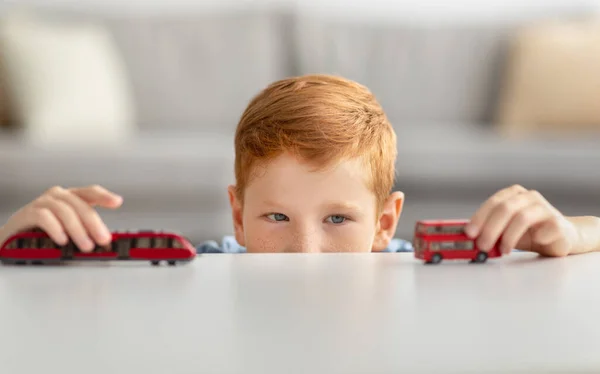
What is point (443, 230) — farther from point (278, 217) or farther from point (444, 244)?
point (278, 217)

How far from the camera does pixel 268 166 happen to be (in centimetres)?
119

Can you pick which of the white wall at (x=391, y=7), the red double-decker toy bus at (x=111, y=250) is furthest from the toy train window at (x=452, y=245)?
the white wall at (x=391, y=7)

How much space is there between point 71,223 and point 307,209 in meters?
0.45

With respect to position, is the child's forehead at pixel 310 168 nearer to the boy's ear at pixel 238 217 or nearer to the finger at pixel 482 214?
the boy's ear at pixel 238 217

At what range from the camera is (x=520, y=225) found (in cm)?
78

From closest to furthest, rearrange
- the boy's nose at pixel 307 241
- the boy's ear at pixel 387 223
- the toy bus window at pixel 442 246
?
the toy bus window at pixel 442 246
the boy's nose at pixel 307 241
the boy's ear at pixel 387 223

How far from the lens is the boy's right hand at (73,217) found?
750 mm

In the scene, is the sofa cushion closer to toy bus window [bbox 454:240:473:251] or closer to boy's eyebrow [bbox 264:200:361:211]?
boy's eyebrow [bbox 264:200:361:211]

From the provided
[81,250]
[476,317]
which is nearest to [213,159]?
[81,250]

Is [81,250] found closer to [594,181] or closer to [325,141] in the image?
[325,141]

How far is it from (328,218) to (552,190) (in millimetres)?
1944

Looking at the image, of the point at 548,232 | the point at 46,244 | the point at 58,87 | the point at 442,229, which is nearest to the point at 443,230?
the point at 442,229

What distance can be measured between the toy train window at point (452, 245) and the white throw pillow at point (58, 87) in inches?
93.4

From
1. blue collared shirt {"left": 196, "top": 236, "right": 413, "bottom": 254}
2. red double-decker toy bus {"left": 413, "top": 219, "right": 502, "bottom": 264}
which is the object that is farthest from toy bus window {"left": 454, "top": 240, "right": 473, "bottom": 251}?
blue collared shirt {"left": 196, "top": 236, "right": 413, "bottom": 254}
